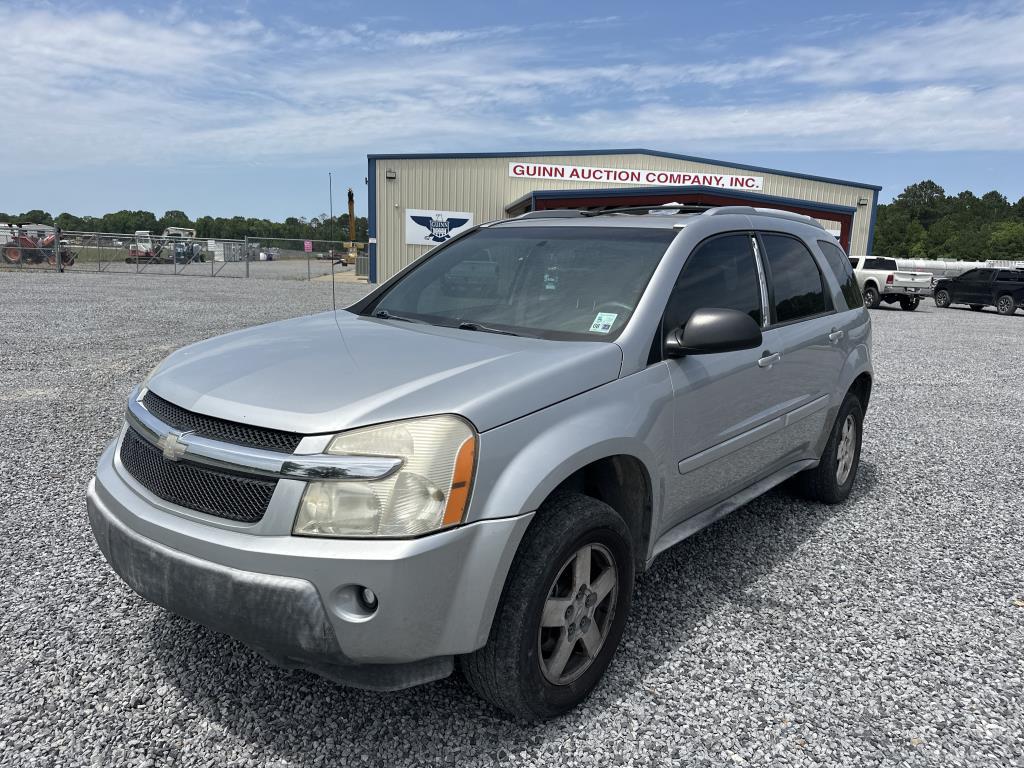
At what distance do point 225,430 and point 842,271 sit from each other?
402 cm

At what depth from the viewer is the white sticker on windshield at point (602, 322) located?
2910 mm

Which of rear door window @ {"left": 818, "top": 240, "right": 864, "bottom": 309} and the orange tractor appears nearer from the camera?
rear door window @ {"left": 818, "top": 240, "right": 864, "bottom": 309}

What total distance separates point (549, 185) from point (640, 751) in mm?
29927

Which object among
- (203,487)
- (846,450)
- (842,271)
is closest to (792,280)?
(842,271)

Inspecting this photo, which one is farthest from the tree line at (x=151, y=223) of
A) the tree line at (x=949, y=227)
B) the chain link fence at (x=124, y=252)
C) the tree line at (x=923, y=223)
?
the tree line at (x=949, y=227)

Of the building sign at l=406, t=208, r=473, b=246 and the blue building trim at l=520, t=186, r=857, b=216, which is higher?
the blue building trim at l=520, t=186, r=857, b=216

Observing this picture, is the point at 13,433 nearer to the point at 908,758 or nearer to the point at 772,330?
the point at 772,330

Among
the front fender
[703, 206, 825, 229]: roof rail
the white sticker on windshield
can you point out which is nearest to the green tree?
[703, 206, 825, 229]: roof rail

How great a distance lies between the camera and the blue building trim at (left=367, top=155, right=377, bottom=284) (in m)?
29.4

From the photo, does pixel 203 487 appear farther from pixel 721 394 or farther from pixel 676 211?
pixel 676 211

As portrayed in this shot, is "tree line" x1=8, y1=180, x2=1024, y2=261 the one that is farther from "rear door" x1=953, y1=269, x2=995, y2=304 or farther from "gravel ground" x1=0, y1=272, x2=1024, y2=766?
"gravel ground" x1=0, y1=272, x2=1024, y2=766

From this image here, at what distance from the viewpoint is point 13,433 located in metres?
5.72

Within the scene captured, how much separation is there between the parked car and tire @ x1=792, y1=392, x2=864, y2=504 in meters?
24.9

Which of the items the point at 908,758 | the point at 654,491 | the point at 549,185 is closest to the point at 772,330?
the point at 654,491
